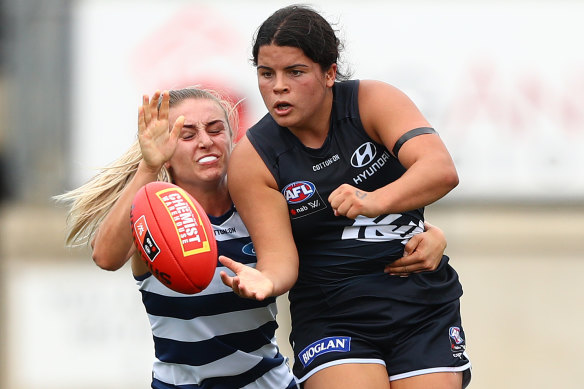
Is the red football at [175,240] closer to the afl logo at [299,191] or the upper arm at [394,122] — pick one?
the afl logo at [299,191]

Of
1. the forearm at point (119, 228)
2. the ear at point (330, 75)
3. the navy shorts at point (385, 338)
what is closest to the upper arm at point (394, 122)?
the ear at point (330, 75)

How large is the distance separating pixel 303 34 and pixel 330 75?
8.4 inches

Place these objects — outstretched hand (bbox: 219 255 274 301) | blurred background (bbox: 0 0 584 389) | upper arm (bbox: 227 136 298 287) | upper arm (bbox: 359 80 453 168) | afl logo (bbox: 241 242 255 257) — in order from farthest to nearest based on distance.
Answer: blurred background (bbox: 0 0 584 389), afl logo (bbox: 241 242 255 257), upper arm (bbox: 227 136 298 287), upper arm (bbox: 359 80 453 168), outstretched hand (bbox: 219 255 274 301)

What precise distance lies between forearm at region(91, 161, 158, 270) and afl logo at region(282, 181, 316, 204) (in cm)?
48

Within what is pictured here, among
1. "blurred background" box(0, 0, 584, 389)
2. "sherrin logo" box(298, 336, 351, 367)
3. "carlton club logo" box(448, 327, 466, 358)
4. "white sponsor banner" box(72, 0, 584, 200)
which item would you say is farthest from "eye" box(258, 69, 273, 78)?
"white sponsor banner" box(72, 0, 584, 200)

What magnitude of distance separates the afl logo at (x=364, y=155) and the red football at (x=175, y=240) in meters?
0.59

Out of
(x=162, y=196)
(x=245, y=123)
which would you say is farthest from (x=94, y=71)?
(x=162, y=196)

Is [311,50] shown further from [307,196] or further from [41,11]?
[41,11]

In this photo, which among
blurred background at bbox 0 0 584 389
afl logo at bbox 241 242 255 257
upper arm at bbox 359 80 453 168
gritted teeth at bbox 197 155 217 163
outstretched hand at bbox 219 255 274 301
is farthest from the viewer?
blurred background at bbox 0 0 584 389

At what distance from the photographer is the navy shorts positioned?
3.82m

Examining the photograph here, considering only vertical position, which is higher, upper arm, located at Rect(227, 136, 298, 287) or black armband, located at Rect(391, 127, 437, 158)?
black armband, located at Rect(391, 127, 437, 158)

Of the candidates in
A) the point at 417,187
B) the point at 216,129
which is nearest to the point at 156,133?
the point at 216,129

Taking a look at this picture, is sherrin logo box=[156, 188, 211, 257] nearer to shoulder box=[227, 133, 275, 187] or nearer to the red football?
the red football

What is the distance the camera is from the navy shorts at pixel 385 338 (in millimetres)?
3816
